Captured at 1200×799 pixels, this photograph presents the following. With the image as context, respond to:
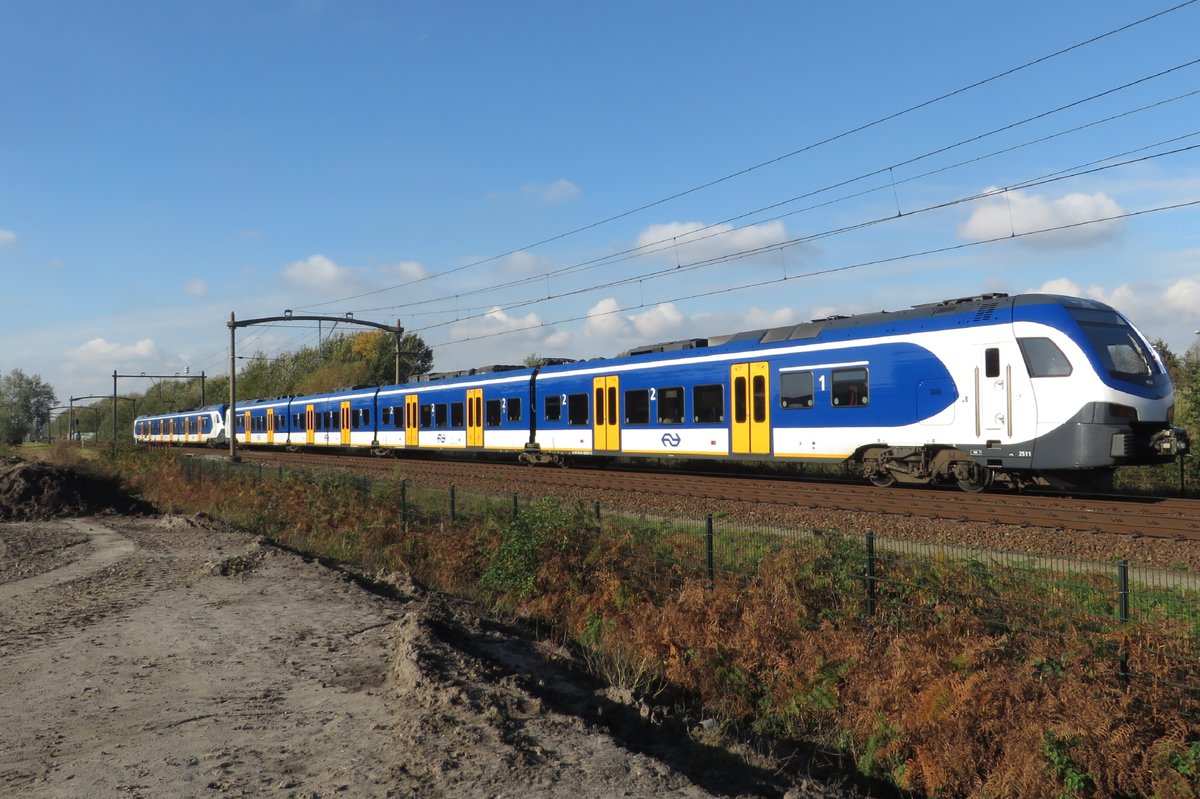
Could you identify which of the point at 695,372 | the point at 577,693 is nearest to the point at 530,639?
the point at 577,693

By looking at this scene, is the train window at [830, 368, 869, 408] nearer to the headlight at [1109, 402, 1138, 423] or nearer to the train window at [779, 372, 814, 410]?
the train window at [779, 372, 814, 410]

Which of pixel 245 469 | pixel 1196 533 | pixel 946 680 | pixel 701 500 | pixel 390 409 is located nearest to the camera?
pixel 946 680

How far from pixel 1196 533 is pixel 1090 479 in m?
4.25

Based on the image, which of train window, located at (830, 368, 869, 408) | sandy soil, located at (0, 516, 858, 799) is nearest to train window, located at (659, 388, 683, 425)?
train window, located at (830, 368, 869, 408)

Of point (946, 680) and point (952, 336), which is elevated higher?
point (952, 336)

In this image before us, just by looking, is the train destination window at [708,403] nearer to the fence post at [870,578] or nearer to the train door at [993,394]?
the train door at [993,394]

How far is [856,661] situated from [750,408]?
13240 mm

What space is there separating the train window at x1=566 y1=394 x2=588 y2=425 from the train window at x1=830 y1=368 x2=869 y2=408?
9594mm

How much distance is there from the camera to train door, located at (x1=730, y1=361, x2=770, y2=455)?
20.5 metres

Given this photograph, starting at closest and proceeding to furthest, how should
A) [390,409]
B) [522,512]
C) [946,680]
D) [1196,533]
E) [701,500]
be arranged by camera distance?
[946,680] → [1196,533] → [522,512] → [701,500] → [390,409]

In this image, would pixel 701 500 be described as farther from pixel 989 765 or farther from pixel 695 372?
pixel 989 765

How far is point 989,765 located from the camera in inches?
257

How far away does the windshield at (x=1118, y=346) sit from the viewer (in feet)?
48.5

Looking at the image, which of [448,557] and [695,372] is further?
[695,372]
